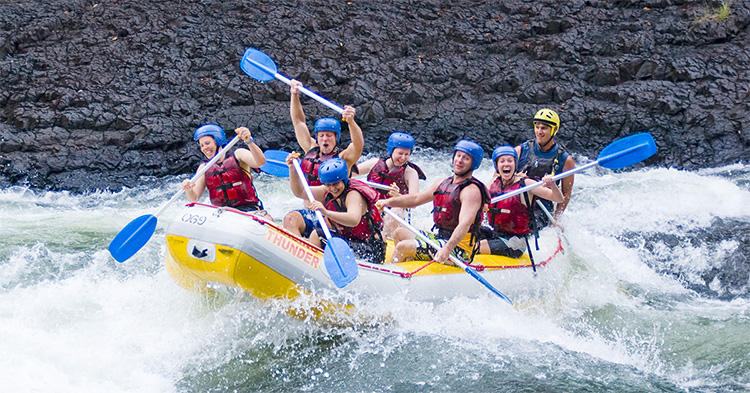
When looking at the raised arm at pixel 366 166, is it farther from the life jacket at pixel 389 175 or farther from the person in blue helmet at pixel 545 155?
the person in blue helmet at pixel 545 155

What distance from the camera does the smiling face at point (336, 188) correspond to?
5.43 meters

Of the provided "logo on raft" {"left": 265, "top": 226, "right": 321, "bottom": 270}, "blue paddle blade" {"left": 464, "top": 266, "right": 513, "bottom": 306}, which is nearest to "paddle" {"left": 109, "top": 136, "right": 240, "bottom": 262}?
"logo on raft" {"left": 265, "top": 226, "right": 321, "bottom": 270}

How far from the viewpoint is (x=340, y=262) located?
5098 mm

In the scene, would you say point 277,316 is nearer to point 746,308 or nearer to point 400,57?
point 746,308

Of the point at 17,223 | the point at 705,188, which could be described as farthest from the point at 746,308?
the point at 17,223

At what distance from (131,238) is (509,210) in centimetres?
307

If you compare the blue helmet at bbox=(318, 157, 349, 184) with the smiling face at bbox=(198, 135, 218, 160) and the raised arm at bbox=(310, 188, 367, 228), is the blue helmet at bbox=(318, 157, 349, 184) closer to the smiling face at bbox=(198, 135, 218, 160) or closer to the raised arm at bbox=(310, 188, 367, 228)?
Answer: the raised arm at bbox=(310, 188, 367, 228)

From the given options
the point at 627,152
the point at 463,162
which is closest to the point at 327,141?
the point at 463,162

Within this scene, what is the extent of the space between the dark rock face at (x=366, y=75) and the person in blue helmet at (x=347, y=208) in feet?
16.6

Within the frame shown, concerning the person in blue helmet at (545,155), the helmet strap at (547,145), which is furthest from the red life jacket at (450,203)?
the helmet strap at (547,145)

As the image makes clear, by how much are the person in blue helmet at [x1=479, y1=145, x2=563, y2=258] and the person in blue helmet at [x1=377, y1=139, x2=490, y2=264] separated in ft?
1.36

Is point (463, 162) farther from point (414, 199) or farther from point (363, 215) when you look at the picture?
point (363, 215)

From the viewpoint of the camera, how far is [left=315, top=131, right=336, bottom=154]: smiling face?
20.1ft

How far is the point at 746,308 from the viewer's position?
22.0 feet
